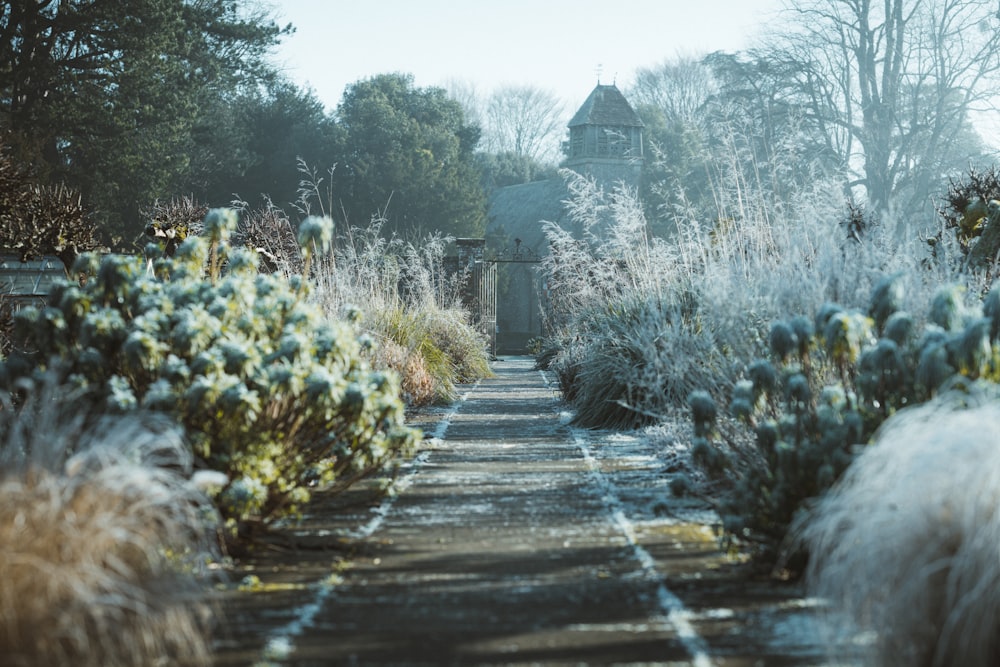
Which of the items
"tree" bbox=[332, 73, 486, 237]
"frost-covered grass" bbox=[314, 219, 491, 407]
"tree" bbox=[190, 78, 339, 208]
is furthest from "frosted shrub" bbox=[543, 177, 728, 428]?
"tree" bbox=[332, 73, 486, 237]

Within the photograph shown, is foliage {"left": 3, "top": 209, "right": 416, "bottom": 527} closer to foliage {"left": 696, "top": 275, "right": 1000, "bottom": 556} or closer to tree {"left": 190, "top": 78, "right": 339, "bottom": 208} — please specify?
foliage {"left": 696, "top": 275, "right": 1000, "bottom": 556}

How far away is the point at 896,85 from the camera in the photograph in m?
24.5

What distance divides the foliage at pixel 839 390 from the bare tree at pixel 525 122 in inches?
1470

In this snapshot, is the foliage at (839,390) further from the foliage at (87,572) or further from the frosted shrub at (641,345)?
the foliage at (87,572)

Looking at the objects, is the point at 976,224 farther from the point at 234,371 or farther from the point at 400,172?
the point at 400,172

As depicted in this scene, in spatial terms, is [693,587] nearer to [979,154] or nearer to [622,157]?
[979,154]

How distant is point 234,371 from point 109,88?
19682 mm

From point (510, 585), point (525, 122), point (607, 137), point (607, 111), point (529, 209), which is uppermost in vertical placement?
point (525, 122)

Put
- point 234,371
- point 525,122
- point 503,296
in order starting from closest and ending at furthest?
point 234,371, point 503,296, point 525,122

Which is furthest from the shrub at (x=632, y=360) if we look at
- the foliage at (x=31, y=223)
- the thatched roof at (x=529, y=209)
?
the thatched roof at (x=529, y=209)

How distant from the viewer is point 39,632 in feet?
6.82


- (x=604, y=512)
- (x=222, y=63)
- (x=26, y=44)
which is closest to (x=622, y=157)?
(x=222, y=63)

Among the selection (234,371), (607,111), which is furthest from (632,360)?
(607,111)

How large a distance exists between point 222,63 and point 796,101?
13620mm
